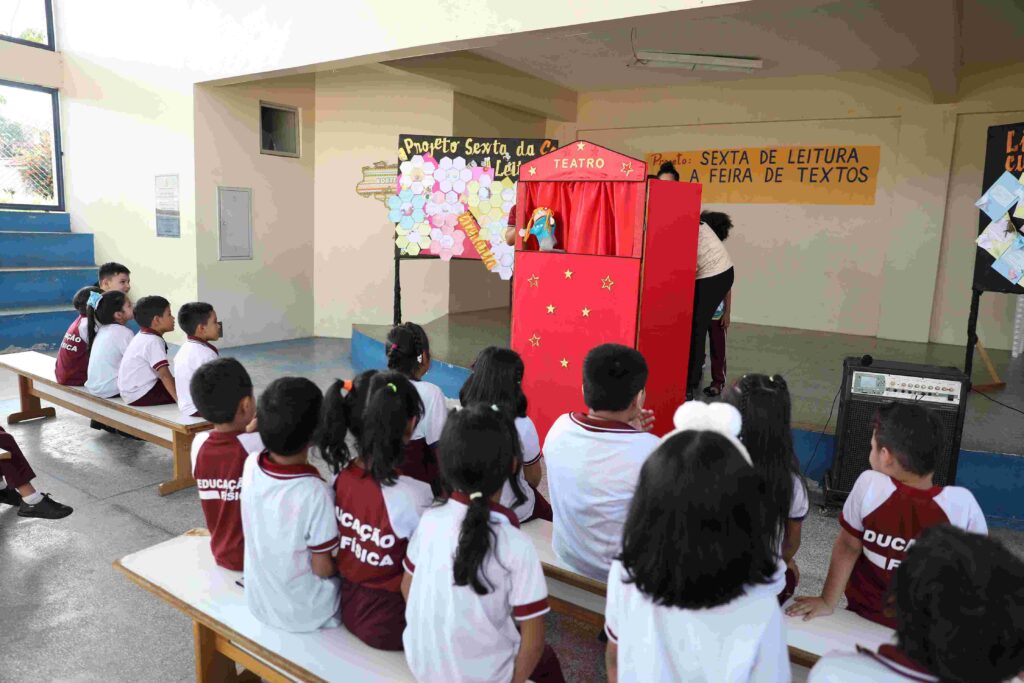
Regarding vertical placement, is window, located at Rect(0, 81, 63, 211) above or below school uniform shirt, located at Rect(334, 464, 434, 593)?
above

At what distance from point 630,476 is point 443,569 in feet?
2.17

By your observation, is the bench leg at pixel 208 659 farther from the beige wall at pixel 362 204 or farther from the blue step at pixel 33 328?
the blue step at pixel 33 328

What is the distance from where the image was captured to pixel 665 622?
112 cm

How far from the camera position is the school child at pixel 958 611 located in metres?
0.87

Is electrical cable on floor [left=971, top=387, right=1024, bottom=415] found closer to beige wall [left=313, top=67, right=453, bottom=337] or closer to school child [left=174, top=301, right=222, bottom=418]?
school child [left=174, top=301, right=222, bottom=418]

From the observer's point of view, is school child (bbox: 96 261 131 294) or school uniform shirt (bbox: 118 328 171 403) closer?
school uniform shirt (bbox: 118 328 171 403)

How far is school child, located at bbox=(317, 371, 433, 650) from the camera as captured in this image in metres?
1.65

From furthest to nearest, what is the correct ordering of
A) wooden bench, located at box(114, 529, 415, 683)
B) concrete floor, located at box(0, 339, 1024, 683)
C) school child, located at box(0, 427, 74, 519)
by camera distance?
1. school child, located at box(0, 427, 74, 519)
2. concrete floor, located at box(0, 339, 1024, 683)
3. wooden bench, located at box(114, 529, 415, 683)

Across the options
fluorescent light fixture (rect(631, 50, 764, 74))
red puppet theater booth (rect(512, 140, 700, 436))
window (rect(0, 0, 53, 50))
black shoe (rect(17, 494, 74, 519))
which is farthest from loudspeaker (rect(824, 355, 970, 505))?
window (rect(0, 0, 53, 50))

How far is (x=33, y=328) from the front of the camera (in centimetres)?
693

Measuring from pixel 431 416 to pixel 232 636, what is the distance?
112 centimetres

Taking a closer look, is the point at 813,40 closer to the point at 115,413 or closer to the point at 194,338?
the point at 194,338

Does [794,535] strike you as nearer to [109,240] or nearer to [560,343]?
[560,343]

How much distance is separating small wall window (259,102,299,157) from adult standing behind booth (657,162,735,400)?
4.96 meters
